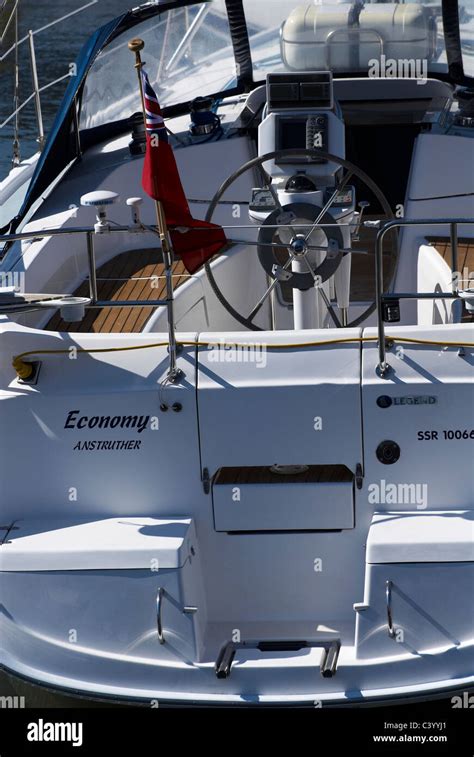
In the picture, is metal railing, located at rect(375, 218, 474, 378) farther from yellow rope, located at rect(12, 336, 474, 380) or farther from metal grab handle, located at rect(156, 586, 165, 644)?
metal grab handle, located at rect(156, 586, 165, 644)

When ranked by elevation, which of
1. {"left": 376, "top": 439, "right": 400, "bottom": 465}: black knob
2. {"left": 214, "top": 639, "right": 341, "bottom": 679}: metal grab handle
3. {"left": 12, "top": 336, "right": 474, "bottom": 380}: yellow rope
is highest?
{"left": 12, "top": 336, "right": 474, "bottom": 380}: yellow rope

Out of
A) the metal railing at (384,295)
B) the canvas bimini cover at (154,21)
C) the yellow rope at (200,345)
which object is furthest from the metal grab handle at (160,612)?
the canvas bimini cover at (154,21)

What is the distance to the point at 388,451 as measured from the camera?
11.4ft

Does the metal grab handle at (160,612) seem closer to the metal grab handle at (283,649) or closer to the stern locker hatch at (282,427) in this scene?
the metal grab handle at (283,649)

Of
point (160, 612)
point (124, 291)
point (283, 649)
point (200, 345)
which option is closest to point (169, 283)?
point (200, 345)

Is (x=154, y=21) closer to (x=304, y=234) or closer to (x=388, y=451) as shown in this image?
(x=304, y=234)

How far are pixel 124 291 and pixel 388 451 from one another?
1778 millimetres

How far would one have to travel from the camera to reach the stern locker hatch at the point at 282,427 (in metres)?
3.47

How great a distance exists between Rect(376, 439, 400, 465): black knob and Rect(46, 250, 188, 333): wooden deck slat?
1.08 m

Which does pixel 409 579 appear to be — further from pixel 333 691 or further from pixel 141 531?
pixel 141 531

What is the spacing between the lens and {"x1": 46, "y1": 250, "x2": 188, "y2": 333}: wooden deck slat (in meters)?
4.46

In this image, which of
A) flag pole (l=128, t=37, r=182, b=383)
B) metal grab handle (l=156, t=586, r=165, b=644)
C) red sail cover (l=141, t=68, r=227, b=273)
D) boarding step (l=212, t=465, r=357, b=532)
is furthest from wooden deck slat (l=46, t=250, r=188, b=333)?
metal grab handle (l=156, t=586, r=165, b=644)

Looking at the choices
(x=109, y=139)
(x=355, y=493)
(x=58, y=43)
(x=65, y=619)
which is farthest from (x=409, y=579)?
(x=58, y=43)

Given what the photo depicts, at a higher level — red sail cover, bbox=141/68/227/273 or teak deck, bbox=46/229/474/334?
red sail cover, bbox=141/68/227/273
